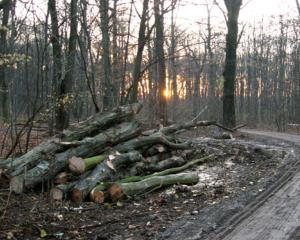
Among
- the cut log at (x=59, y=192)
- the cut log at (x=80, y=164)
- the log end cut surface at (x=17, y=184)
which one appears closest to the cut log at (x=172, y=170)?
the cut log at (x=80, y=164)

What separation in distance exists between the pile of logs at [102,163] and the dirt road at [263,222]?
2.19 meters

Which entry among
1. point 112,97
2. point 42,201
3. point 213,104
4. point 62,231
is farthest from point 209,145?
point 213,104

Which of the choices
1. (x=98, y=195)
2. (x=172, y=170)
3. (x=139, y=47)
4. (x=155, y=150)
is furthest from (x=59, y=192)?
(x=139, y=47)

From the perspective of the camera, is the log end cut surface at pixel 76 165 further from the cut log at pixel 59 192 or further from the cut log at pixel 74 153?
the cut log at pixel 59 192

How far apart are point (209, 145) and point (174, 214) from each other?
713 cm

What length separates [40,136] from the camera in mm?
16469

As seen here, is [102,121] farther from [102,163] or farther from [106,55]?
[106,55]

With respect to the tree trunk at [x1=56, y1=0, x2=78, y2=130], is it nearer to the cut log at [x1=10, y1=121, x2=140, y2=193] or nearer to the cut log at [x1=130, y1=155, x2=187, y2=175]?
the cut log at [x1=10, y1=121, x2=140, y2=193]

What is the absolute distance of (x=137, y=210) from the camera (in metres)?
8.20

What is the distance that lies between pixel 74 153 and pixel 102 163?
0.65 metres

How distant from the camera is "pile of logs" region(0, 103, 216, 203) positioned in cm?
882

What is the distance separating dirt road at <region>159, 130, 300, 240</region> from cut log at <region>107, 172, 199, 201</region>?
1.94m

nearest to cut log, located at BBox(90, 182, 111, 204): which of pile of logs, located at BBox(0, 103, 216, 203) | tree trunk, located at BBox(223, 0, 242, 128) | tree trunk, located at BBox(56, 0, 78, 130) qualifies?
pile of logs, located at BBox(0, 103, 216, 203)

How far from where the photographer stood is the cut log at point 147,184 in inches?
346
